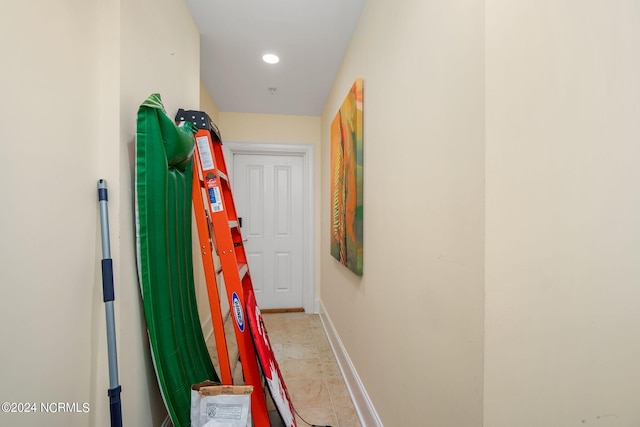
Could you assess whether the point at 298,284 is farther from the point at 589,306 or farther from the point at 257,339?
the point at 589,306

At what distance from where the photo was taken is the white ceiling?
1.68m

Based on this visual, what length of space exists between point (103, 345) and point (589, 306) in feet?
5.02

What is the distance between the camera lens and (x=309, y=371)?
2.11 metres

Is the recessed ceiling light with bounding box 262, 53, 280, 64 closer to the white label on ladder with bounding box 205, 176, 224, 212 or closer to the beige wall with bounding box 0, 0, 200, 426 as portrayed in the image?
the beige wall with bounding box 0, 0, 200, 426

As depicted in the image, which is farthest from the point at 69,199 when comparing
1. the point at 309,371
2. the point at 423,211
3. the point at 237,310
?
the point at 309,371

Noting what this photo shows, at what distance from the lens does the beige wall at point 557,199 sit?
25.3 inches

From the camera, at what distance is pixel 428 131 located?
3.08 ft

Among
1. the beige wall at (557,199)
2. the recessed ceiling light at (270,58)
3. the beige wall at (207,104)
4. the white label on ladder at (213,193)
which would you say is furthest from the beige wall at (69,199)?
the beige wall at (207,104)

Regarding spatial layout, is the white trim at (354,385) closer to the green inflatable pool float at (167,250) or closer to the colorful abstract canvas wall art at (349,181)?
the colorful abstract canvas wall art at (349,181)

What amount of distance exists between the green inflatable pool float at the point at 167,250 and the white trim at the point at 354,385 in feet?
2.95

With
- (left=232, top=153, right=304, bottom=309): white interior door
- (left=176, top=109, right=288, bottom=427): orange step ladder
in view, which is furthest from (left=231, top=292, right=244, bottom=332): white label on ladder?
(left=232, top=153, right=304, bottom=309): white interior door

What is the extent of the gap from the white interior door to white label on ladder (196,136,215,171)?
2054 mm

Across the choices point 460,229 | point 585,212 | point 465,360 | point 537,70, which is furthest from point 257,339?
point 537,70

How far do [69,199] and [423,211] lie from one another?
1.18 metres
